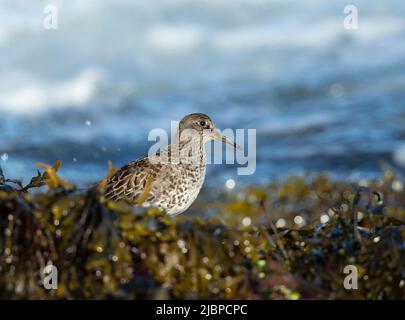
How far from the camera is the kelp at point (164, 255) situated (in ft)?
8.84

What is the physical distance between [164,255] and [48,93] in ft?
33.6

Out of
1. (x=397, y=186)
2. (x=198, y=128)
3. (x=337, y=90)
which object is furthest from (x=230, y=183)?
(x=337, y=90)

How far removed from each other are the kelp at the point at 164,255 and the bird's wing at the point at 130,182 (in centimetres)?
144

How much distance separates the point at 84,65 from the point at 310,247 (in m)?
11.0

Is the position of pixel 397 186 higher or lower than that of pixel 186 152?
higher

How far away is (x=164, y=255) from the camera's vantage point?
2.81m

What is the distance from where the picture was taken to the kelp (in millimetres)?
2695

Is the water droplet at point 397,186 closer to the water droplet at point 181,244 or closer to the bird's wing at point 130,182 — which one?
the bird's wing at point 130,182

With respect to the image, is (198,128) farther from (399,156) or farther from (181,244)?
(399,156)

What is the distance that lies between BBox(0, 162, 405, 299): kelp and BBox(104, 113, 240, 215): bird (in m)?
1.33

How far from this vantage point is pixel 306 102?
11.9 metres
